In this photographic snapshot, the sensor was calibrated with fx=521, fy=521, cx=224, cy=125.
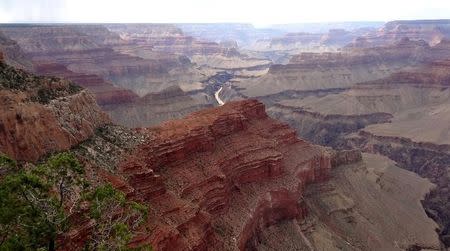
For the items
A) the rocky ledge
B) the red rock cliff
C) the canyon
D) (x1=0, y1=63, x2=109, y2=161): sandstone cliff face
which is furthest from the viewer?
the red rock cliff

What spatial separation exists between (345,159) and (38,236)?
60.8 meters

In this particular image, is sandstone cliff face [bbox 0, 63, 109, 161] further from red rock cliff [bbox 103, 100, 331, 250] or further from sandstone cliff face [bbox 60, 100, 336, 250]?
red rock cliff [bbox 103, 100, 331, 250]

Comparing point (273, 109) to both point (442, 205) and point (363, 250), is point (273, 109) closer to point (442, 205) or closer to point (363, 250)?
point (442, 205)

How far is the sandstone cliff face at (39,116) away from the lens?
3781 cm

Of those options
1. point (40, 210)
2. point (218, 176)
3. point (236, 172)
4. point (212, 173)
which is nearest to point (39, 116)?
point (212, 173)

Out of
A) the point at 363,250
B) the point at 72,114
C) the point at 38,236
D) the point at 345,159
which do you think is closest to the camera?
the point at 38,236

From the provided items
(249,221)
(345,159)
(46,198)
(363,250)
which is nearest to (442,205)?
(345,159)

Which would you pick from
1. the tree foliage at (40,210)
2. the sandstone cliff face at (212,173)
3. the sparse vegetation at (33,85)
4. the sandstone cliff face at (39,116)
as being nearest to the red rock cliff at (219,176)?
the sandstone cliff face at (212,173)

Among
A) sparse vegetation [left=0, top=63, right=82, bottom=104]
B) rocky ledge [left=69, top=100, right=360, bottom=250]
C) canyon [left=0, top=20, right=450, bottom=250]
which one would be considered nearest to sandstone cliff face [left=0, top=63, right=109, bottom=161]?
sparse vegetation [left=0, top=63, right=82, bottom=104]

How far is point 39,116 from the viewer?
40656 mm

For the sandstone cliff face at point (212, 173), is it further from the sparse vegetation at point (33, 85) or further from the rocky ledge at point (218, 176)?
the sparse vegetation at point (33, 85)

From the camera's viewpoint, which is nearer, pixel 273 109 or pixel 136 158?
pixel 136 158

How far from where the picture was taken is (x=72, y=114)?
45.8 m

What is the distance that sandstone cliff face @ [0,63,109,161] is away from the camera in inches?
1489
